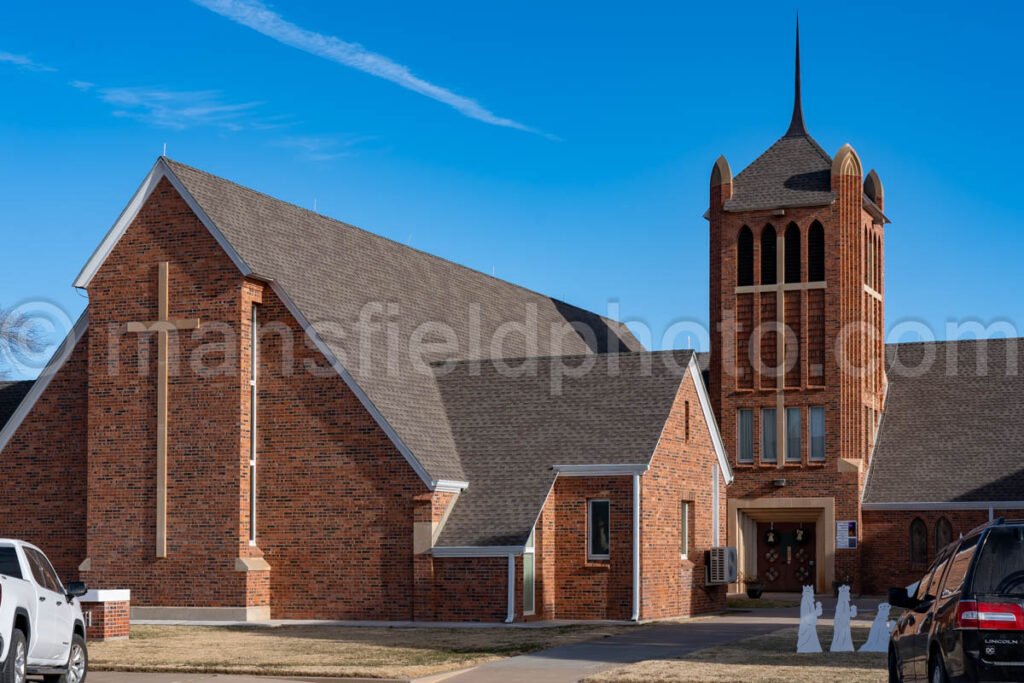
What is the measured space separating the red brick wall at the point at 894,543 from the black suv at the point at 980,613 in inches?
1302

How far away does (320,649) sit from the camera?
2556 centimetres

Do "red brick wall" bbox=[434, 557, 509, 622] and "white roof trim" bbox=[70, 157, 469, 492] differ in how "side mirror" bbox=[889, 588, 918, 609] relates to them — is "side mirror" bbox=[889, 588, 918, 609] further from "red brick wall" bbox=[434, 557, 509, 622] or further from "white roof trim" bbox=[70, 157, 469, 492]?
"white roof trim" bbox=[70, 157, 469, 492]

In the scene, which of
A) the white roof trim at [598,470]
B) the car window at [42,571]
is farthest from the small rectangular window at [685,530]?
the car window at [42,571]

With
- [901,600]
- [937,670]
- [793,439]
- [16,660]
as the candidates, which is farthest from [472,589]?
[793,439]

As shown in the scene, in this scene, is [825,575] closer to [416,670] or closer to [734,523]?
[734,523]

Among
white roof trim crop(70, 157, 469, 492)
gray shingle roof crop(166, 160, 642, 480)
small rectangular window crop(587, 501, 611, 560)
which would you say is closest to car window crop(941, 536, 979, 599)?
small rectangular window crop(587, 501, 611, 560)

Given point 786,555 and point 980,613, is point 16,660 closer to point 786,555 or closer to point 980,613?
Result: point 980,613

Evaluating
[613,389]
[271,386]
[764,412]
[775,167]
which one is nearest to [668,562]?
[613,389]

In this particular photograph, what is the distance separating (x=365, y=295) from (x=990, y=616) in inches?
1030

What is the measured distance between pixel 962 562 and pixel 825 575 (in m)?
33.8

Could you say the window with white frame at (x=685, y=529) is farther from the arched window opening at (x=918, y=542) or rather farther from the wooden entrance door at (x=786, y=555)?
the wooden entrance door at (x=786, y=555)

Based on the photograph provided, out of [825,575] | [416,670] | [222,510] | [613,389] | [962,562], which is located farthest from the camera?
A: [825,575]

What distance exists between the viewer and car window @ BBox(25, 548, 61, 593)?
63.5 feet

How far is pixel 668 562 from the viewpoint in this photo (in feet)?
115
